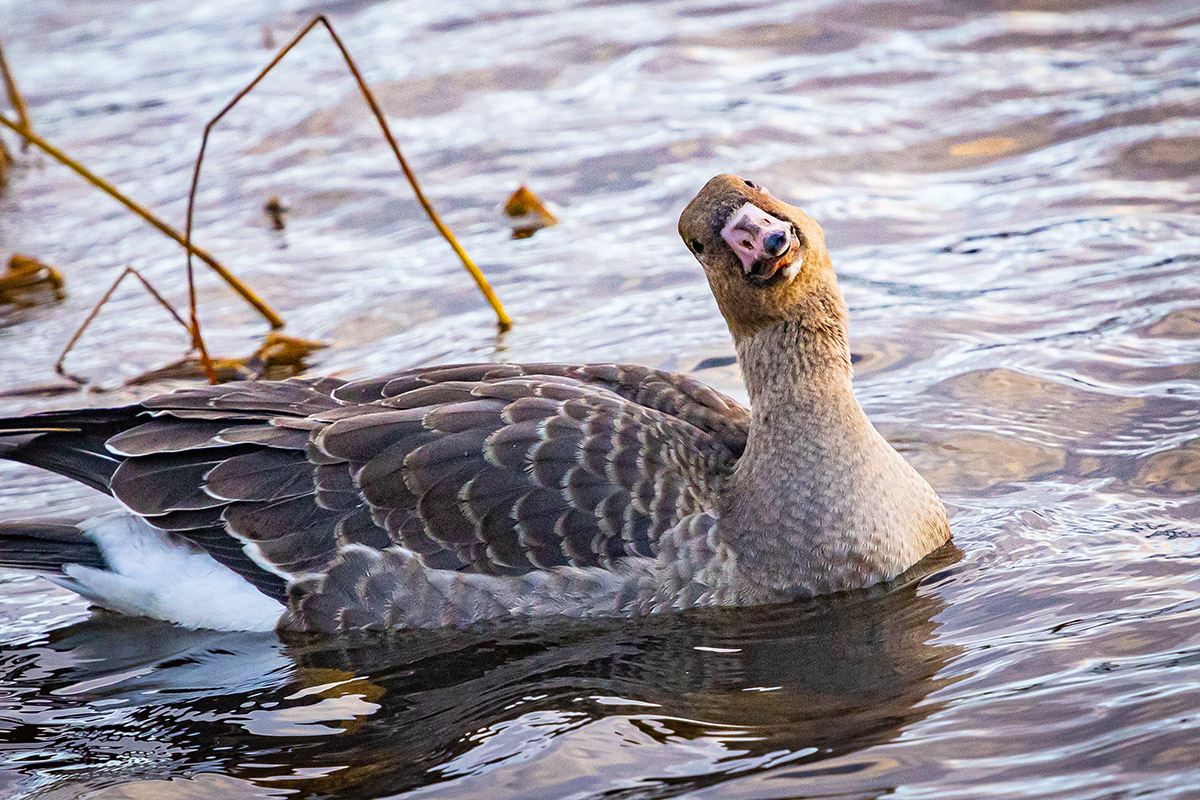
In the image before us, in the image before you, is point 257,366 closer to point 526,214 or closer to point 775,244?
point 526,214

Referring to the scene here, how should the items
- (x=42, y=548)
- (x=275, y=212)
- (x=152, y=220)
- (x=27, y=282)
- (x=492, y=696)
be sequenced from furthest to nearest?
(x=275, y=212), (x=27, y=282), (x=152, y=220), (x=42, y=548), (x=492, y=696)

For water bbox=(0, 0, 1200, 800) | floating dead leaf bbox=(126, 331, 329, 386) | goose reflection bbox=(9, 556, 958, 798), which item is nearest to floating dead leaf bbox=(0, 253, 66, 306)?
water bbox=(0, 0, 1200, 800)

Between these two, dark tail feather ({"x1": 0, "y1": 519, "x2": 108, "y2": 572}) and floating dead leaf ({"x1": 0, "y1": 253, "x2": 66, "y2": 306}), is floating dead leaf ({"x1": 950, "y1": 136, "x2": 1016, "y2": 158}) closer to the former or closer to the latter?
floating dead leaf ({"x1": 0, "y1": 253, "x2": 66, "y2": 306})

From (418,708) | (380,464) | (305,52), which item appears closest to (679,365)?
(380,464)

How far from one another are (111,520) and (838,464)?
3502 millimetres

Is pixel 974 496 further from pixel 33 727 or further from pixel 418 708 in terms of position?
pixel 33 727

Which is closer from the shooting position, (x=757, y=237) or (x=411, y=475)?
(x=757, y=237)

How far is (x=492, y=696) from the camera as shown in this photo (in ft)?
19.0

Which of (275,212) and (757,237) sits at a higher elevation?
(275,212)

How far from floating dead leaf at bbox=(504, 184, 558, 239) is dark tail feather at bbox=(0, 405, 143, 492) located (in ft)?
15.4

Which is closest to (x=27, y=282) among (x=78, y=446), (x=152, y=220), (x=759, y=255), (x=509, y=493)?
(x=152, y=220)

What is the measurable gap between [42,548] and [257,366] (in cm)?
289

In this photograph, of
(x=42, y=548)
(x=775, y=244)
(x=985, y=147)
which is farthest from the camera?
(x=985, y=147)

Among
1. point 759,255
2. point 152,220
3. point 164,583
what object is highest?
point 152,220
